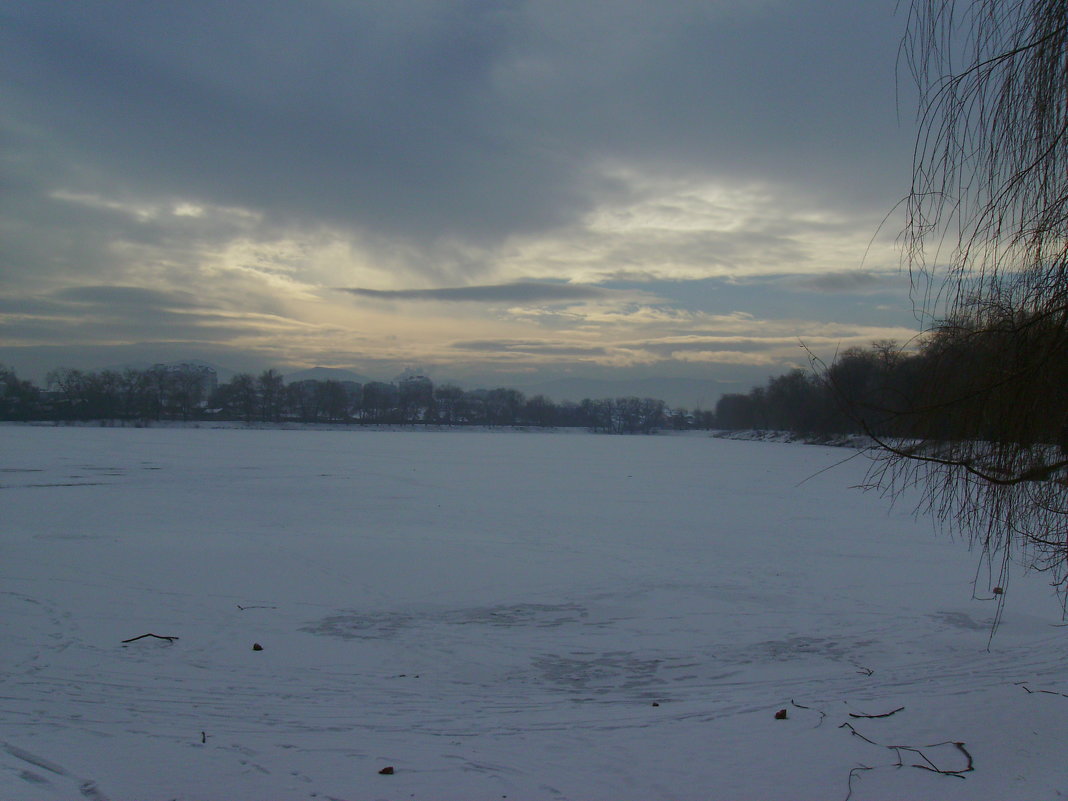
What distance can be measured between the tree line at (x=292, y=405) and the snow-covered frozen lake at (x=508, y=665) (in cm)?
8816

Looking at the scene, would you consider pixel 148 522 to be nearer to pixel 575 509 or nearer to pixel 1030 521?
pixel 575 509

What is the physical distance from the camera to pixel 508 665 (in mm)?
6414

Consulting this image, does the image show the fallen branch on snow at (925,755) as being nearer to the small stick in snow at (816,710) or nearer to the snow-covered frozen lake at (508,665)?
the snow-covered frozen lake at (508,665)

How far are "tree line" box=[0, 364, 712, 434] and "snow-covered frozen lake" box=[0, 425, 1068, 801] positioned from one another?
88.2 m

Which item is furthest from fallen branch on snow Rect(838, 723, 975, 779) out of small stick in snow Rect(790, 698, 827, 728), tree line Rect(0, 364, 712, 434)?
tree line Rect(0, 364, 712, 434)

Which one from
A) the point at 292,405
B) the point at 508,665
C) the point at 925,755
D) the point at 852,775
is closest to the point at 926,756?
the point at 925,755

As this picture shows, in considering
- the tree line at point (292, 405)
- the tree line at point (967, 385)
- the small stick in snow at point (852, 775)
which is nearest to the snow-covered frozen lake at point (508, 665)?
the small stick in snow at point (852, 775)

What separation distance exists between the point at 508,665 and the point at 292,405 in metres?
112

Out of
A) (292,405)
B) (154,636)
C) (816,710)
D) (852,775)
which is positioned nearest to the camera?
(852,775)

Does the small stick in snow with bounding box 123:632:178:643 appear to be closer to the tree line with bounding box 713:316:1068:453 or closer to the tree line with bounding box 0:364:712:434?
the tree line with bounding box 713:316:1068:453

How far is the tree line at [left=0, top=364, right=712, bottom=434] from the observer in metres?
89.2

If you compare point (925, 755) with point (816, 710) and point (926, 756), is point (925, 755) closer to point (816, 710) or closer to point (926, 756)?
point (926, 756)

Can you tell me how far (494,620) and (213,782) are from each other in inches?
156

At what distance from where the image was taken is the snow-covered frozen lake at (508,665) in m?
4.31
